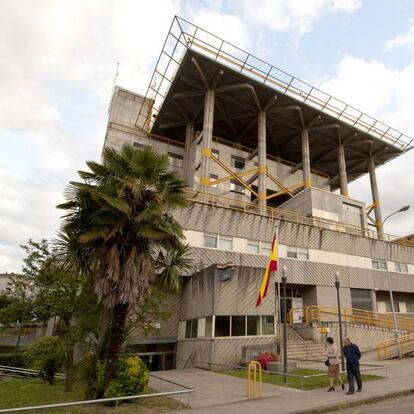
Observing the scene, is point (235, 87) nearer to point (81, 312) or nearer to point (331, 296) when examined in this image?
point (331, 296)

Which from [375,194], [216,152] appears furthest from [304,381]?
[375,194]

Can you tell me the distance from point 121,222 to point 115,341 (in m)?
3.61

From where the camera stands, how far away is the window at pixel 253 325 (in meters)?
18.4

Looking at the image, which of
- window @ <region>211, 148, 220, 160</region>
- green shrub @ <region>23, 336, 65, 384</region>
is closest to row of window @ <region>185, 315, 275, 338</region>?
green shrub @ <region>23, 336, 65, 384</region>

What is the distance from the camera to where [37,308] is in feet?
54.9

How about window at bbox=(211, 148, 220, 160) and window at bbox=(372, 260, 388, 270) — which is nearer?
window at bbox=(372, 260, 388, 270)

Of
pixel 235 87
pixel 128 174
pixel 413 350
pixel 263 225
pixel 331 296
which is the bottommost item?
pixel 413 350

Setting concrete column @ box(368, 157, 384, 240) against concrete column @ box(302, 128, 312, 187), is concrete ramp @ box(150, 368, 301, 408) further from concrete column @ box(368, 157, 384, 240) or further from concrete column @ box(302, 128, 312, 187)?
concrete column @ box(368, 157, 384, 240)

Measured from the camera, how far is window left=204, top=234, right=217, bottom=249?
24.0 m

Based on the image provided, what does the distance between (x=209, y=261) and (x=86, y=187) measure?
45.8 ft

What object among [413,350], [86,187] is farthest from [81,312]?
[413,350]

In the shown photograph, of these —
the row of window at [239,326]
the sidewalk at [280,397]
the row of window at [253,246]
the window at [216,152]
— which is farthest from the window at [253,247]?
the window at [216,152]

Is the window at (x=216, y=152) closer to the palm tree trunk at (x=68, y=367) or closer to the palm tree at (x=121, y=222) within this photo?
the palm tree at (x=121, y=222)

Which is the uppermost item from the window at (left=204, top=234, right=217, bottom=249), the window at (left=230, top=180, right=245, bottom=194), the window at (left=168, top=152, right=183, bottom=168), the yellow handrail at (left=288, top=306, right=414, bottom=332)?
the window at (left=168, top=152, right=183, bottom=168)
